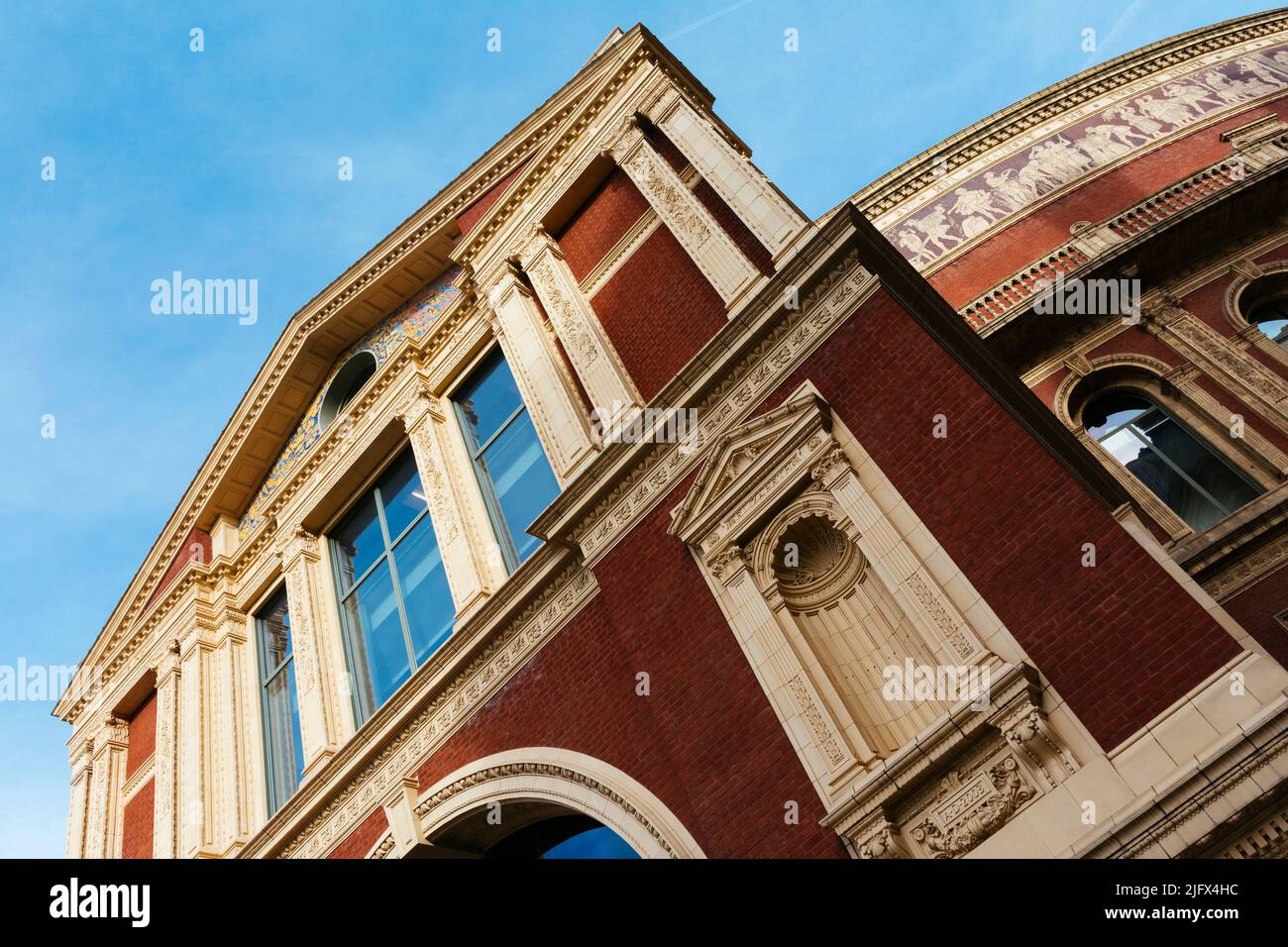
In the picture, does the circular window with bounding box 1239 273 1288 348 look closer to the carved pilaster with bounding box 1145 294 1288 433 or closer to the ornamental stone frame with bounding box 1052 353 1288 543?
the carved pilaster with bounding box 1145 294 1288 433

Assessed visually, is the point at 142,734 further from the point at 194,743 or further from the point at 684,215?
the point at 684,215

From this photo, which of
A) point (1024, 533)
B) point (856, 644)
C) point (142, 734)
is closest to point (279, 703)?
point (142, 734)

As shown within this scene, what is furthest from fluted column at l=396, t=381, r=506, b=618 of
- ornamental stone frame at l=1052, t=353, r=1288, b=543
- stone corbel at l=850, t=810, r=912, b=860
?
ornamental stone frame at l=1052, t=353, r=1288, b=543

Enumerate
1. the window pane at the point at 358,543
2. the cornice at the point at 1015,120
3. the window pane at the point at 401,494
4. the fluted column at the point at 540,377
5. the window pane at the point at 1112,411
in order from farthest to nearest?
1. the cornice at the point at 1015,120
2. the window pane at the point at 1112,411
3. the window pane at the point at 358,543
4. the window pane at the point at 401,494
5. the fluted column at the point at 540,377

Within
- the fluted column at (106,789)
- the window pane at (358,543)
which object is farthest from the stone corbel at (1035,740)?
the fluted column at (106,789)

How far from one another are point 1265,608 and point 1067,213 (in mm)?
10260

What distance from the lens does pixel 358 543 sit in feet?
60.8

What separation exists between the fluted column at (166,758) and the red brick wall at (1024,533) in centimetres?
1259

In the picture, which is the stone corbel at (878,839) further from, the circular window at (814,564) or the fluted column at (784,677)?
the circular window at (814,564)

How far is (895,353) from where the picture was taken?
34.6 ft

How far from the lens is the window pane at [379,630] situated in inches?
640
